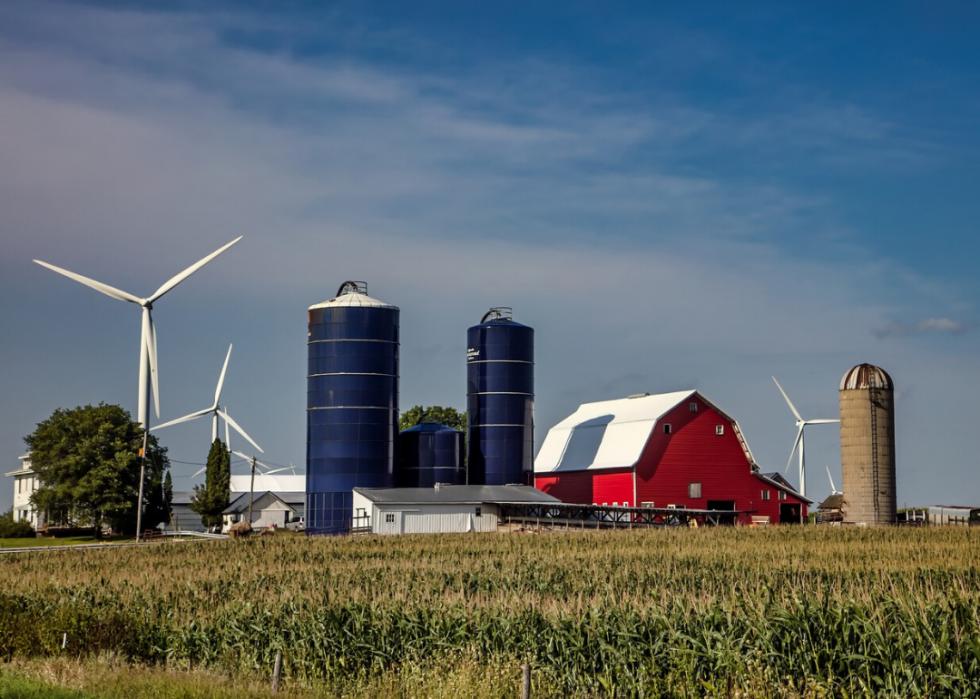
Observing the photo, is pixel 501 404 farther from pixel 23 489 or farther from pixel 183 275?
pixel 23 489

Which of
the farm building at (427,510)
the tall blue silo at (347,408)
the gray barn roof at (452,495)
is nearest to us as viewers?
the farm building at (427,510)

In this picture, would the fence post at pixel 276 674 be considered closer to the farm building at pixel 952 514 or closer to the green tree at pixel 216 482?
the farm building at pixel 952 514

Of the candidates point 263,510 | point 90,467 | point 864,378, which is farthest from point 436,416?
point 864,378

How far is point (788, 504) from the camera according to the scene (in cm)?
7562

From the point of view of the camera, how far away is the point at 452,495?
6450 cm

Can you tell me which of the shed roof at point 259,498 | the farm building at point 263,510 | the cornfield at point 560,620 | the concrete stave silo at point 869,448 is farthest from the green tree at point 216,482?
the cornfield at point 560,620

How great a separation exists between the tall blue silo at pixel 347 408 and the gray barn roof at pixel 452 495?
163 cm

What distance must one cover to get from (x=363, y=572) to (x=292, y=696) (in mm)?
14247

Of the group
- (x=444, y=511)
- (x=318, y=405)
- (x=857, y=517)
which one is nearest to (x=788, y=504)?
(x=857, y=517)

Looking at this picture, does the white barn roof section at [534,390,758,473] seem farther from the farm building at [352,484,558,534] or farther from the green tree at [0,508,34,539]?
the green tree at [0,508,34,539]

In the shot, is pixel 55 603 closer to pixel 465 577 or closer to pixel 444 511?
pixel 465 577

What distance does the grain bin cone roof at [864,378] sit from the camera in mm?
61875

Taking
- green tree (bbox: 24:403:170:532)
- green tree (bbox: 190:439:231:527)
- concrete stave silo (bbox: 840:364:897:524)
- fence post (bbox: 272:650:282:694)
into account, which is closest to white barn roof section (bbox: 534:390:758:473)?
concrete stave silo (bbox: 840:364:897:524)

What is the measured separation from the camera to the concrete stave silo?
61375 millimetres
